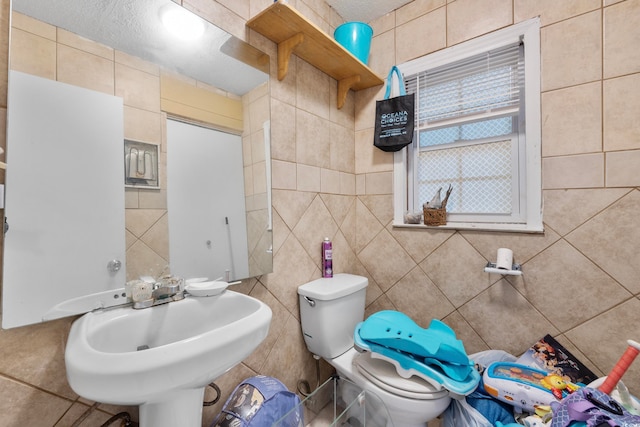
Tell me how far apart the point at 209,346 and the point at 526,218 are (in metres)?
1.45

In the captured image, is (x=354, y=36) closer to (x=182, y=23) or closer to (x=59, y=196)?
(x=182, y=23)

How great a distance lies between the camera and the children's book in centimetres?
112

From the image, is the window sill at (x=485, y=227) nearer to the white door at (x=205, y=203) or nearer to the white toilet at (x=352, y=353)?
the white toilet at (x=352, y=353)

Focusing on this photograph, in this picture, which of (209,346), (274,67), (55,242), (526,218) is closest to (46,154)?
(55,242)

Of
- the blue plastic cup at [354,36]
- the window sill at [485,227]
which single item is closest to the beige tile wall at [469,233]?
the window sill at [485,227]

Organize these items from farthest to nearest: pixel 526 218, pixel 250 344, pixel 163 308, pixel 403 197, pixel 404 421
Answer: pixel 403 197, pixel 526 218, pixel 404 421, pixel 163 308, pixel 250 344

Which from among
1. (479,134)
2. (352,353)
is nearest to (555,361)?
(352,353)

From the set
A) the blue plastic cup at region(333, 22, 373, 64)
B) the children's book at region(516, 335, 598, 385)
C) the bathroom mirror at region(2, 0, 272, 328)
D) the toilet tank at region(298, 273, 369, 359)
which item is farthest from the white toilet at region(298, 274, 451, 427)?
the blue plastic cup at region(333, 22, 373, 64)

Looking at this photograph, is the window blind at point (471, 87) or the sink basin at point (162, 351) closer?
the sink basin at point (162, 351)

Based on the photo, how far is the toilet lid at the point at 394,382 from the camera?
3.50ft

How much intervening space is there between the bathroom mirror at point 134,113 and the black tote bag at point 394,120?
742mm

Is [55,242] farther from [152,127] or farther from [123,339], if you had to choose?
[152,127]

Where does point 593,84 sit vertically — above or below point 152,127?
above

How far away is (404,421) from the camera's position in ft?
3.68
